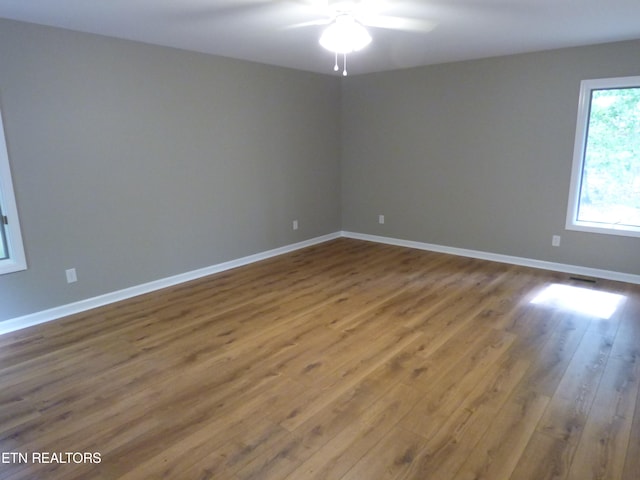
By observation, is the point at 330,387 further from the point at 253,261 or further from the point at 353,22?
the point at 253,261

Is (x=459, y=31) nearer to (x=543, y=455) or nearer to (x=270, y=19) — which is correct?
(x=270, y=19)

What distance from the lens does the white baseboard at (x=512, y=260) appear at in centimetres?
419

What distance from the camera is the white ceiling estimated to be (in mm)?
2652

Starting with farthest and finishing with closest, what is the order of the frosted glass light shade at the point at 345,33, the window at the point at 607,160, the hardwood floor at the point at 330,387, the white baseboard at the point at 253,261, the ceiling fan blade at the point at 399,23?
the window at the point at 607,160 < the white baseboard at the point at 253,261 < the ceiling fan blade at the point at 399,23 < the frosted glass light shade at the point at 345,33 < the hardwood floor at the point at 330,387

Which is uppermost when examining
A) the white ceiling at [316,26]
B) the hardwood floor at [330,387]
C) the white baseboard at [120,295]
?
the white ceiling at [316,26]

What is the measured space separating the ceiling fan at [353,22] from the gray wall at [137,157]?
1523 millimetres

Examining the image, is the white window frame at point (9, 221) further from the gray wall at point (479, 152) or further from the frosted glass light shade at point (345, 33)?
the gray wall at point (479, 152)

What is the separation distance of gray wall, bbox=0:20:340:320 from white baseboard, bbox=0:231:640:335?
0.06 meters

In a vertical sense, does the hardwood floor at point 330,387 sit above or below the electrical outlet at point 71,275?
below

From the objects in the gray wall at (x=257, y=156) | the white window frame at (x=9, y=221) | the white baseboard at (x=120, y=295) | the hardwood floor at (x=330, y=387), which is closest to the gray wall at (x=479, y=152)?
the gray wall at (x=257, y=156)

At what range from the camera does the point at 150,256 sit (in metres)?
4.00

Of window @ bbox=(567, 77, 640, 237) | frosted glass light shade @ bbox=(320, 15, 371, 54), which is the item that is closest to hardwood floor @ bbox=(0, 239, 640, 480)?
window @ bbox=(567, 77, 640, 237)

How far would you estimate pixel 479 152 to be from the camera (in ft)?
15.8

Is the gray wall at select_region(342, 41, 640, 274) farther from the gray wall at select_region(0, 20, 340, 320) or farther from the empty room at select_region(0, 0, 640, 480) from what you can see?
the gray wall at select_region(0, 20, 340, 320)
